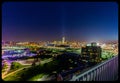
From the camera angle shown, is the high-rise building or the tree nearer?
the tree

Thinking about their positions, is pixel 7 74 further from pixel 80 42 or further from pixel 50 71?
pixel 80 42

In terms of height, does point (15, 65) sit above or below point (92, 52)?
below

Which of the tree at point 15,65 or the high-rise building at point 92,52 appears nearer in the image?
the tree at point 15,65

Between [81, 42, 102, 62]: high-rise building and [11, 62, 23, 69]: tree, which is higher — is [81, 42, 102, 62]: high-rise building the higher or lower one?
the higher one

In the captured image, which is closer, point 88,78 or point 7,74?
point 7,74

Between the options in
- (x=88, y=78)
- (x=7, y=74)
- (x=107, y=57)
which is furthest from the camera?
(x=107, y=57)

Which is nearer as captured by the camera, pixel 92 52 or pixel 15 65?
pixel 15 65

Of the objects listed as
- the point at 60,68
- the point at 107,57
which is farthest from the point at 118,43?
the point at 60,68

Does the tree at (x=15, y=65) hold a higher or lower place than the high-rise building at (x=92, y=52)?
lower
